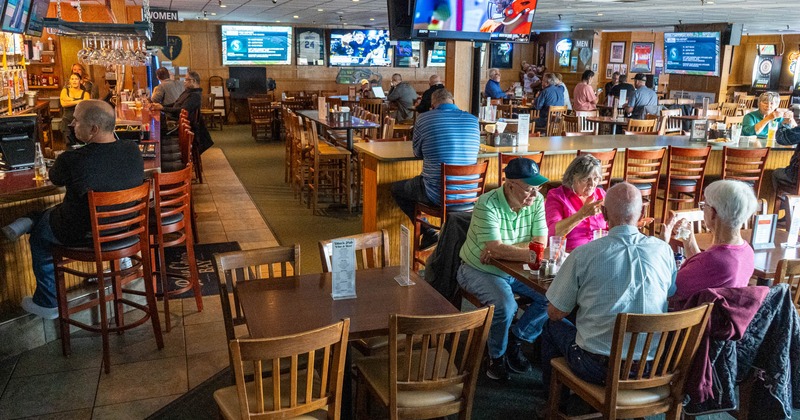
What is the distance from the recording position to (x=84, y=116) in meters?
3.85

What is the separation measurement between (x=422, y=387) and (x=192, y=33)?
16.2 meters

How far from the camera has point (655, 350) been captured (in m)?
2.82

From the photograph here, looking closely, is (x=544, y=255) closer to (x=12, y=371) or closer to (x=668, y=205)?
(x=12, y=371)

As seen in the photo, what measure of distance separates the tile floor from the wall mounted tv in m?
2.84

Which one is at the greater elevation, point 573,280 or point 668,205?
point 573,280

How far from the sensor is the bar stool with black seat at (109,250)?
Result: 3748mm

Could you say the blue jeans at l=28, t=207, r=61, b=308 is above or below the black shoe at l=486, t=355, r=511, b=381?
above

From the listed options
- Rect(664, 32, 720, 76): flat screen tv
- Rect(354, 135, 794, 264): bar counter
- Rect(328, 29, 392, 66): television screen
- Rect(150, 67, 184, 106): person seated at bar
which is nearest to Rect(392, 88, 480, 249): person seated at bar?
Rect(354, 135, 794, 264): bar counter

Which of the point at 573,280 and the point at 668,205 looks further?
the point at 668,205

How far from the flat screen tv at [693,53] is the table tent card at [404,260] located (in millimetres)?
13260

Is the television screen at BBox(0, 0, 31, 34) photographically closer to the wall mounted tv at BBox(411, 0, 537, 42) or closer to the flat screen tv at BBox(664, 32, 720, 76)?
the wall mounted tv at BBox(411, 0, 537, 42)

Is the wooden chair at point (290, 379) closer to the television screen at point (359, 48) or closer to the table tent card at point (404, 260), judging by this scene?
the table tent card at point (404, 260)

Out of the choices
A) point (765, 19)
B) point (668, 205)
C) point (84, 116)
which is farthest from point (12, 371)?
point (765, 19)

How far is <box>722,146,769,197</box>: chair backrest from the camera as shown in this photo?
611 centimetres
